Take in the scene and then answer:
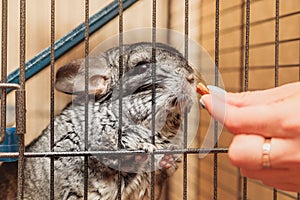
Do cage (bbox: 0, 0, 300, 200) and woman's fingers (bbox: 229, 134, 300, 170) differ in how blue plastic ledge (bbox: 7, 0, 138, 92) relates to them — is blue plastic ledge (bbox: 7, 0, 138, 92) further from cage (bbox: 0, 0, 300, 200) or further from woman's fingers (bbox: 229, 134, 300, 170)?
woman's fingers (bbox: 229, 134, 300, 170)

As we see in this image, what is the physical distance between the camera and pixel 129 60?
1298mm

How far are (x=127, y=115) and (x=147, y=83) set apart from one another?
0.13 metres

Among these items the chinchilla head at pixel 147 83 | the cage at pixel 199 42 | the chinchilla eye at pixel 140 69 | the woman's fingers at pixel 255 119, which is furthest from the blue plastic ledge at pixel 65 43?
the woman's fingers at pixel 255 119

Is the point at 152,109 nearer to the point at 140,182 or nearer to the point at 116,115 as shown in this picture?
the point at 116,115

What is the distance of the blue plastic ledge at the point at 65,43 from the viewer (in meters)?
1.66

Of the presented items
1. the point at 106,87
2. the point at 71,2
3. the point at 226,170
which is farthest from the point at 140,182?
the point at 71,2

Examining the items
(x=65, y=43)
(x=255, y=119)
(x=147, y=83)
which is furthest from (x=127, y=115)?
(x=255, y=119)

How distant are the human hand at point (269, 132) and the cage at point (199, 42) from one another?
74cm

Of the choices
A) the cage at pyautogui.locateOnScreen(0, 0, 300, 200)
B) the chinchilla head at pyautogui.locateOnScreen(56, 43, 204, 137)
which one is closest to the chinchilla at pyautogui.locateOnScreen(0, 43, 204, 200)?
the chinchilla head at pyautogui.locateOnScreen(56, 43, 204, 137)

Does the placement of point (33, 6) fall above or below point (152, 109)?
above

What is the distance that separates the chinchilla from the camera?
47.4 inches

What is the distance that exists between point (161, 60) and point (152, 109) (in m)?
0.19

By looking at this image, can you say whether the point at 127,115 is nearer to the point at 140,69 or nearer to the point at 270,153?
the point at 140,69

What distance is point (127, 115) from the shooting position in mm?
1275
